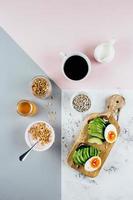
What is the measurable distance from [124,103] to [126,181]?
238 millimetres

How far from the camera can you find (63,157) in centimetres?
95

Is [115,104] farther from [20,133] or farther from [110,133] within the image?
[20,133]

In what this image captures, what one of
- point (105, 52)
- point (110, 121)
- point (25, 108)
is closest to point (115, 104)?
point (110, 121)

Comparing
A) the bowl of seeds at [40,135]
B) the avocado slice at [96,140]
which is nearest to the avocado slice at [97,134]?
the avocado slice at [96,140]

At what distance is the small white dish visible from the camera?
2.86 feet

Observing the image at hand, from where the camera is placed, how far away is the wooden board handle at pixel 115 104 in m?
0.91

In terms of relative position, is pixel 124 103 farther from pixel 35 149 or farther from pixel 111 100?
pixel 35 149

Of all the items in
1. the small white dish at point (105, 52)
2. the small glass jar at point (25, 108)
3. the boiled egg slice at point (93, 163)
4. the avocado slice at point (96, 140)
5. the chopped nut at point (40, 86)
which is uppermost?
the small white dish at point (105, 52)

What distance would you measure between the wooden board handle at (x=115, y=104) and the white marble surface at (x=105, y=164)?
0.01 m

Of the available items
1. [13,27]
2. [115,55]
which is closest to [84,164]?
[115,55]

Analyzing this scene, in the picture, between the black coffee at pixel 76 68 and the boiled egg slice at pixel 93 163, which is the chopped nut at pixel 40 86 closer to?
the black coffee at pixel 76 68

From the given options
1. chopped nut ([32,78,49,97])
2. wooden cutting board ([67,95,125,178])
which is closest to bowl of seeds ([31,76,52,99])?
chopped nut ([32,78,49,97])

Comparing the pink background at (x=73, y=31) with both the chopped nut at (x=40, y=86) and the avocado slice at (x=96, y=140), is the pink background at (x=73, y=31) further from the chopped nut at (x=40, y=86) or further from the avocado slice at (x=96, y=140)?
the avocado slice at (x=96, y=140)

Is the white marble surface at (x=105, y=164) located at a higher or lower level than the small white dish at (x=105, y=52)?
lower
